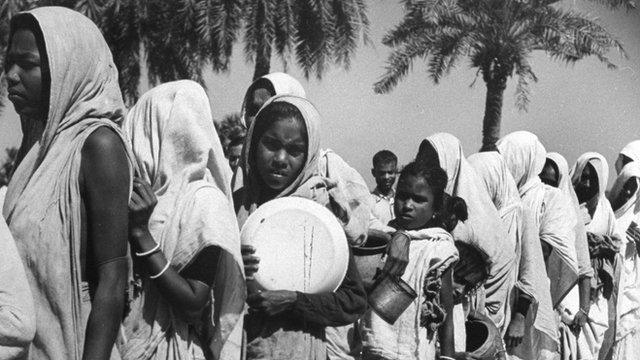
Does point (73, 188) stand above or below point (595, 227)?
above

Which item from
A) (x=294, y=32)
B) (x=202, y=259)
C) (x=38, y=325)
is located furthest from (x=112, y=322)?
(x=294, y=32)

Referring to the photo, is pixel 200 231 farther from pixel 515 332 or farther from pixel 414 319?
pixel 515 332

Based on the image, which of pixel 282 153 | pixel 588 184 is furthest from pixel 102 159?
pixel 588 184

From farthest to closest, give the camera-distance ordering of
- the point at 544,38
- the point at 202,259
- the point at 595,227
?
1. the point at 544,38
2. the point at 595,227
3. the point at 202,259

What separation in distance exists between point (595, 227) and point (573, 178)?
1.81 feet

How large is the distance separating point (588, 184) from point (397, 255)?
5081mm

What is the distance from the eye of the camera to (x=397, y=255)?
5738 millimetres

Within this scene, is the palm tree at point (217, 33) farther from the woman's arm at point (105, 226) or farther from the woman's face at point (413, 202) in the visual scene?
the woman's arm at point (105, 226)

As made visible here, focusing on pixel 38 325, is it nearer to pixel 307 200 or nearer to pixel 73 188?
pixel 73 188

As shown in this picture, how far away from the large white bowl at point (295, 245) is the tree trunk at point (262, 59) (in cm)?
1615

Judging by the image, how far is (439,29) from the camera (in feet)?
80.0

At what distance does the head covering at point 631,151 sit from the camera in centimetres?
1166

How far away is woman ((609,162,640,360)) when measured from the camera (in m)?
11.2

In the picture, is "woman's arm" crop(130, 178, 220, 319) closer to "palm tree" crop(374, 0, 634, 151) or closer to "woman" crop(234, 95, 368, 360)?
"woman" crop(234, 95, 368, 360)
